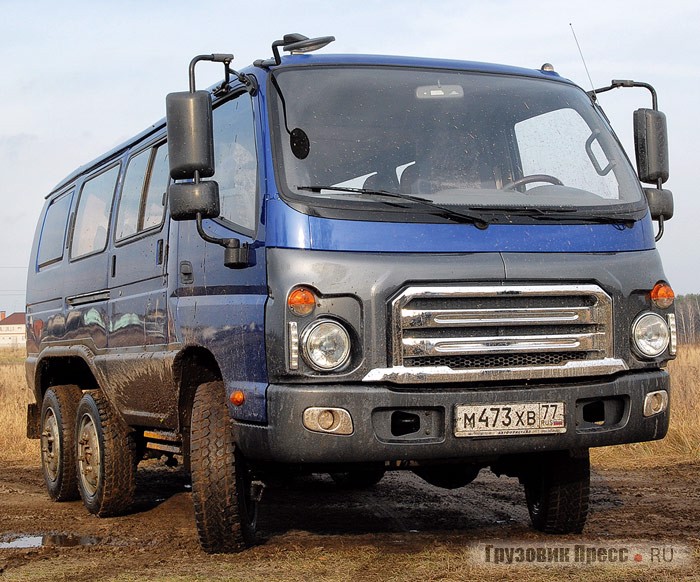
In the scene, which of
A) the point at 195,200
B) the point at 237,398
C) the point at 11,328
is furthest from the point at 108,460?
the point at 11,328

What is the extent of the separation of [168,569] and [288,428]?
3.68ft

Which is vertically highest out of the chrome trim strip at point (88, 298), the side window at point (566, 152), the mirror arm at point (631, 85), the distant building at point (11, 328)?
the distant building at point (11, 328)

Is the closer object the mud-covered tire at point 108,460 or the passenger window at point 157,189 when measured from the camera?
the passenger window at point 157,189

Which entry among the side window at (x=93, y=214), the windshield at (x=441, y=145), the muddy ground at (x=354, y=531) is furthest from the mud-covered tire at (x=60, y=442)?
the windshield at (x=441, y=145)

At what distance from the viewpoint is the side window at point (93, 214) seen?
8234 mm

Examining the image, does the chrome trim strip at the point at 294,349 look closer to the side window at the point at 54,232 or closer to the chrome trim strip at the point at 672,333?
the chrome trim strip at the point at 672,333

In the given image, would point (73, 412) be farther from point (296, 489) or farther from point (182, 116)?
point (182, 116)

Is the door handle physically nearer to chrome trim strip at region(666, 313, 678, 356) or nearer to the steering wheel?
the steering wheel

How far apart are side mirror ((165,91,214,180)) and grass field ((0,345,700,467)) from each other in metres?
6.25

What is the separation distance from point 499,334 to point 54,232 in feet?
17.7

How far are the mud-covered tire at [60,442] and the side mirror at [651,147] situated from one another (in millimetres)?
4647

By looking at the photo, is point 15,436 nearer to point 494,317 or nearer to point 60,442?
point 60,442

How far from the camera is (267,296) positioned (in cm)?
541

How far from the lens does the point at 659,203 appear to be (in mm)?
6332
